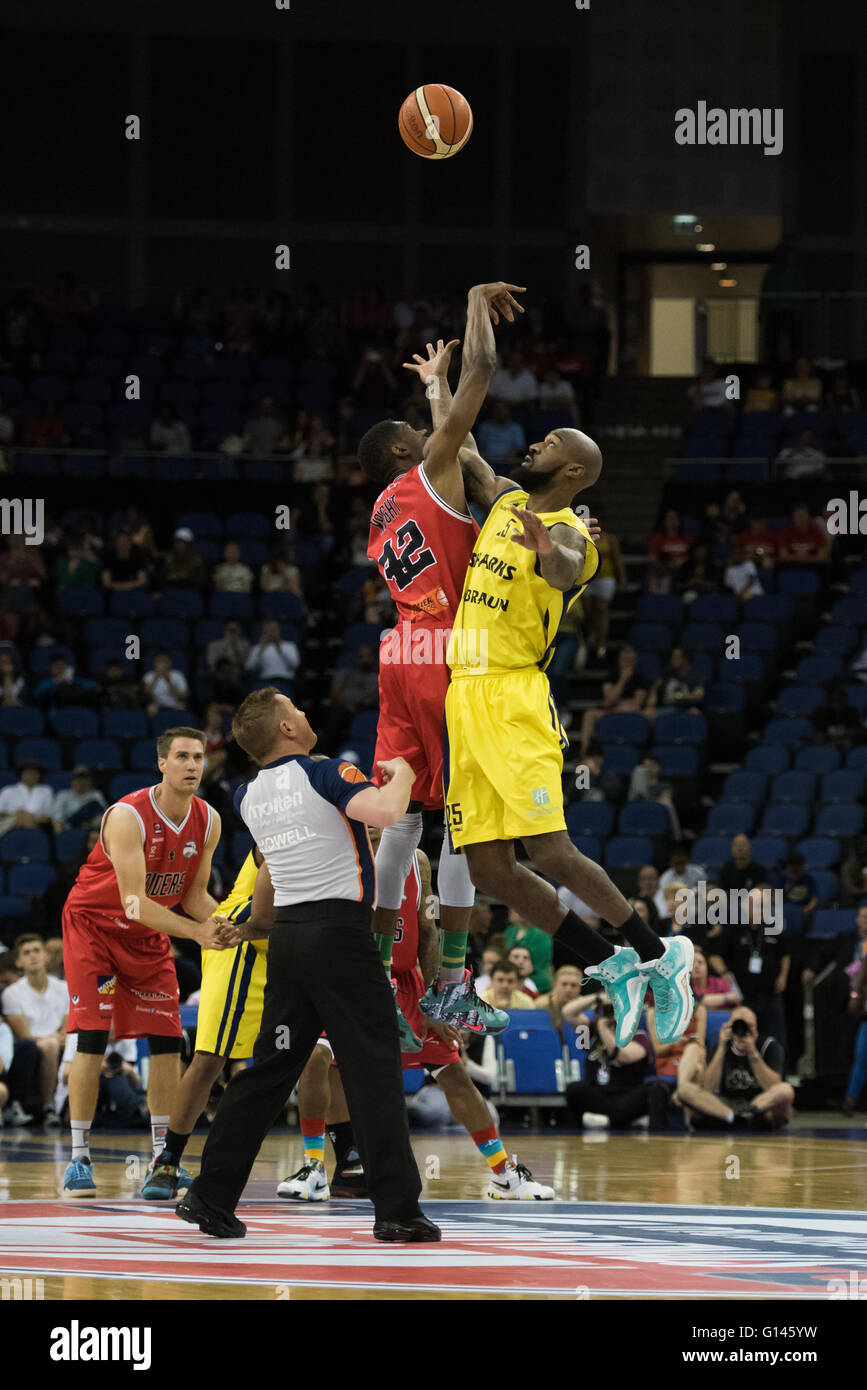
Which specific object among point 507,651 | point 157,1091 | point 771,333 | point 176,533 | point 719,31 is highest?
point 719,31

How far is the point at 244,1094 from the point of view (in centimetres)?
666

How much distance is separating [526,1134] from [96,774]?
5.32m

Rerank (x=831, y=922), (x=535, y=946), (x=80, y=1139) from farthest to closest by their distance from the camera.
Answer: (x=831, y=922)
(x=535, y=946)
(x=80, y=1139)

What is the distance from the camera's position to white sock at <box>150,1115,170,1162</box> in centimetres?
866

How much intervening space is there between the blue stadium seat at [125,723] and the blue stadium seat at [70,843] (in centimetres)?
160

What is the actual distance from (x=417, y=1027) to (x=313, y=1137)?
0.81 metres

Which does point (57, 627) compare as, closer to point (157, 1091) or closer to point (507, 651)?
point (157, 1091)

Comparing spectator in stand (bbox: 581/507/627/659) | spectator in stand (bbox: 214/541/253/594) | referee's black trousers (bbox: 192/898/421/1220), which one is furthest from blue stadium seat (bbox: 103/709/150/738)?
referee's black trousers (bbox: 192/898/421/1220)

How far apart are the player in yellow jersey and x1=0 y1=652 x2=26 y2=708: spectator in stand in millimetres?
10521

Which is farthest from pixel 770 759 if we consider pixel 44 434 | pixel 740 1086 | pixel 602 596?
pixel 44 434

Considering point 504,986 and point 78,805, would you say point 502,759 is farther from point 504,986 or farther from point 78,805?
point 78,805

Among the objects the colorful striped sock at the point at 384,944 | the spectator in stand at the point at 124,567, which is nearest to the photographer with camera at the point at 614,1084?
the colorful striped sock at the point at 384,944

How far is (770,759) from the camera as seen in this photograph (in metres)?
17.2

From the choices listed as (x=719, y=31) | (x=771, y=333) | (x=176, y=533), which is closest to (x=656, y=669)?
(x=176, y=533)
